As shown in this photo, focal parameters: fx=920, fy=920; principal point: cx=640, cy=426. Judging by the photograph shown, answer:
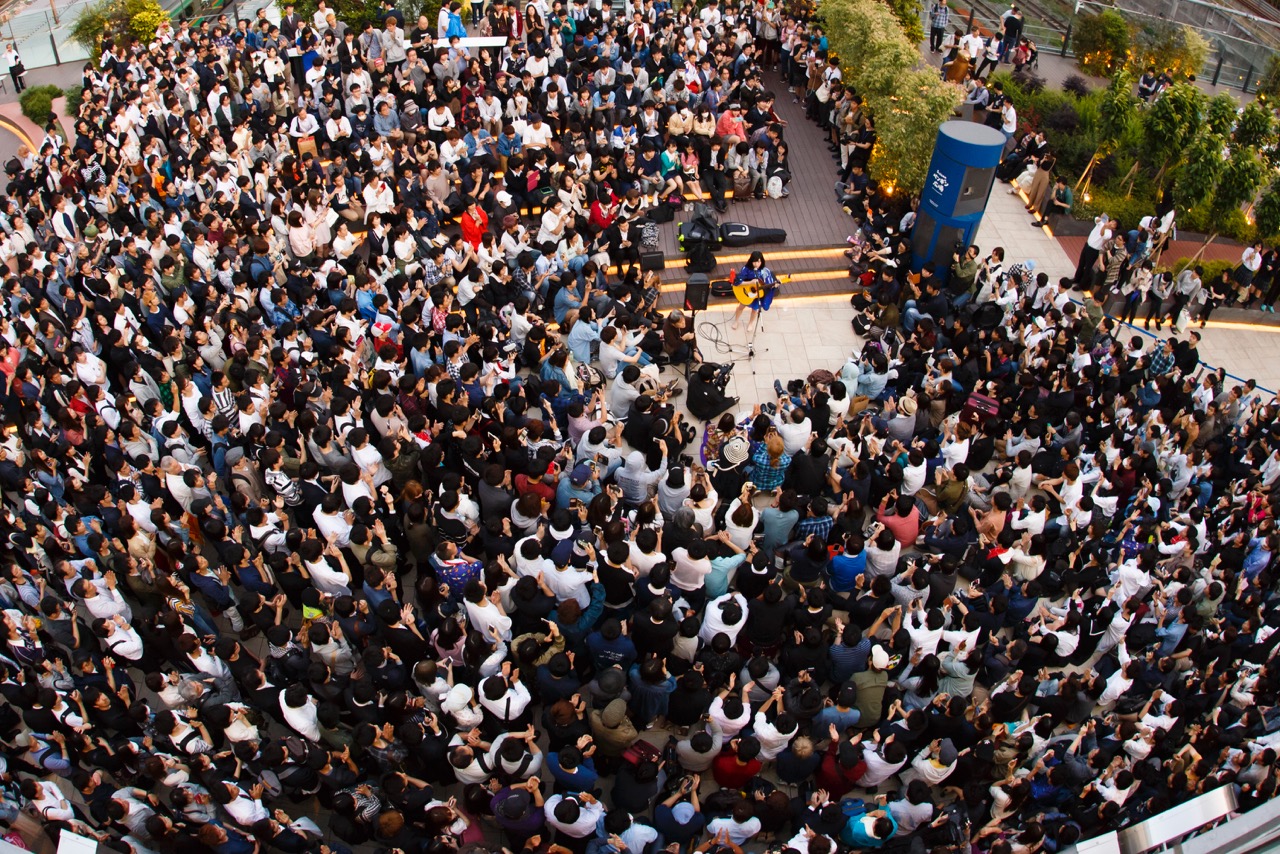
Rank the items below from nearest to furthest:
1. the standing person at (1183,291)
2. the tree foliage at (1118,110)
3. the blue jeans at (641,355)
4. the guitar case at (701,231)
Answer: the blue jeans at (641,355) < the standing person at (1183,291) < the guitar case at (701,231) < the tree foliage at (1118,110)

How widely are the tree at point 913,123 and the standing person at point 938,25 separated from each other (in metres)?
7.07

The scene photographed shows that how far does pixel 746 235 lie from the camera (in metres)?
15.3

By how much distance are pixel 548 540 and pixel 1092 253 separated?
10.8 metres

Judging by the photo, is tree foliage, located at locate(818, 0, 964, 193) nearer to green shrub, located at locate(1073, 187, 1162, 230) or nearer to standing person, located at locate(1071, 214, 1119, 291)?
standing person, located at locate(1071, 214, 1119, 291)

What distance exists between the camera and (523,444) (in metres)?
9.90

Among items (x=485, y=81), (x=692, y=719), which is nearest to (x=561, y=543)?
(x=692, y=719)

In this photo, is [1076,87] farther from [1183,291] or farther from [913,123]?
[1183,291]

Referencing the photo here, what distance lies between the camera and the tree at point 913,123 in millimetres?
15086

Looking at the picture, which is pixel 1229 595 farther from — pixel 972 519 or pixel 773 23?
pixel 773 23

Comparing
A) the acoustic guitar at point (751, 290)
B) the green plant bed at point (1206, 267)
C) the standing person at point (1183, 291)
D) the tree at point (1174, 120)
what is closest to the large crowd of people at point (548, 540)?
the acoustic guitar at point (751, 290)

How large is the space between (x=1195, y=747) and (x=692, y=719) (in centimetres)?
432

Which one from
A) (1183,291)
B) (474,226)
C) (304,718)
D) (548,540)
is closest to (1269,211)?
(1183,291)

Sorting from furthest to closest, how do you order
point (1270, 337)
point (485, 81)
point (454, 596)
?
point (485, 81)
point (1270, 337)
point (454, 596)

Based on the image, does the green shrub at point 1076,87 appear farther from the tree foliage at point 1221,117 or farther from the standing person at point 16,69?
the standing person at point 16,69
